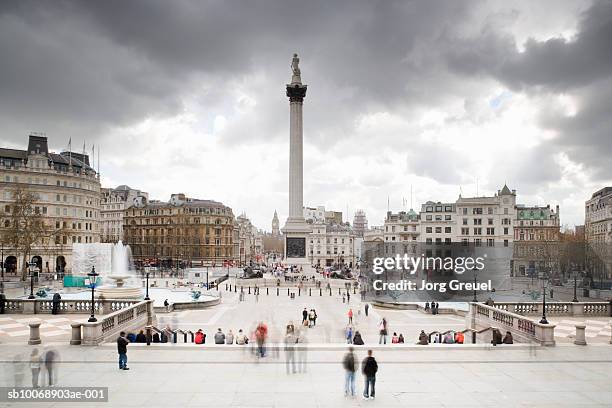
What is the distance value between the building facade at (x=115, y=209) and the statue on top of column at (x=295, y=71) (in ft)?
226

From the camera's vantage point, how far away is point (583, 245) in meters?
70.7

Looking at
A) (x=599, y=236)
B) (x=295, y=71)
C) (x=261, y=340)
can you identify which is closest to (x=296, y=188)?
(x=295, y=71)

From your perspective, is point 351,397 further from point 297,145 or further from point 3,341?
Result: point 297,145

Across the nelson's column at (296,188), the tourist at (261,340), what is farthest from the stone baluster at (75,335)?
the nelson's column at (296,188)

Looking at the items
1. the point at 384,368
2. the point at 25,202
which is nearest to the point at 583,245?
the point at 384,368

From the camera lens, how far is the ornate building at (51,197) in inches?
3039

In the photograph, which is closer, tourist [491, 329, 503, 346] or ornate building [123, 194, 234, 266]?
tourist [491, 329, 503, 346]

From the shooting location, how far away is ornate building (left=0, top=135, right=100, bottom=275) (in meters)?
77.2

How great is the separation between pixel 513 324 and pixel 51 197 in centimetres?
8058

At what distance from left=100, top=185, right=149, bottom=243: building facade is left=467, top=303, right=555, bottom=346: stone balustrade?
117 meters

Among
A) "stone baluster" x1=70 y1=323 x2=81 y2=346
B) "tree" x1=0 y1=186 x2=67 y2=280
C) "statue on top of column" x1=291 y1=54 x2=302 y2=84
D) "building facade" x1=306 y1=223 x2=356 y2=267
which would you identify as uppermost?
"statue on top of column" x1=291 y1=54 x2=302 y2=84

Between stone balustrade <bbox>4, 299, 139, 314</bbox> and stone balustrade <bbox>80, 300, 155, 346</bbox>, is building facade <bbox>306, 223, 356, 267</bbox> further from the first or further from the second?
stone balustrade <bbox>80, 300, 155, 346</bbox>

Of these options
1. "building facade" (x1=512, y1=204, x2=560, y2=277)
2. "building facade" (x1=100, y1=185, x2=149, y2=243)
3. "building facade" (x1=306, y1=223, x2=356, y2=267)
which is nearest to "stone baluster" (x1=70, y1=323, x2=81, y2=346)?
"building facade" (x1=512, y1=204, x2=560, y2=277)

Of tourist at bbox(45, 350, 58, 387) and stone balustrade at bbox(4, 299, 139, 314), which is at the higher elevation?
tourist at bbox(45, 350, 58, 387)
